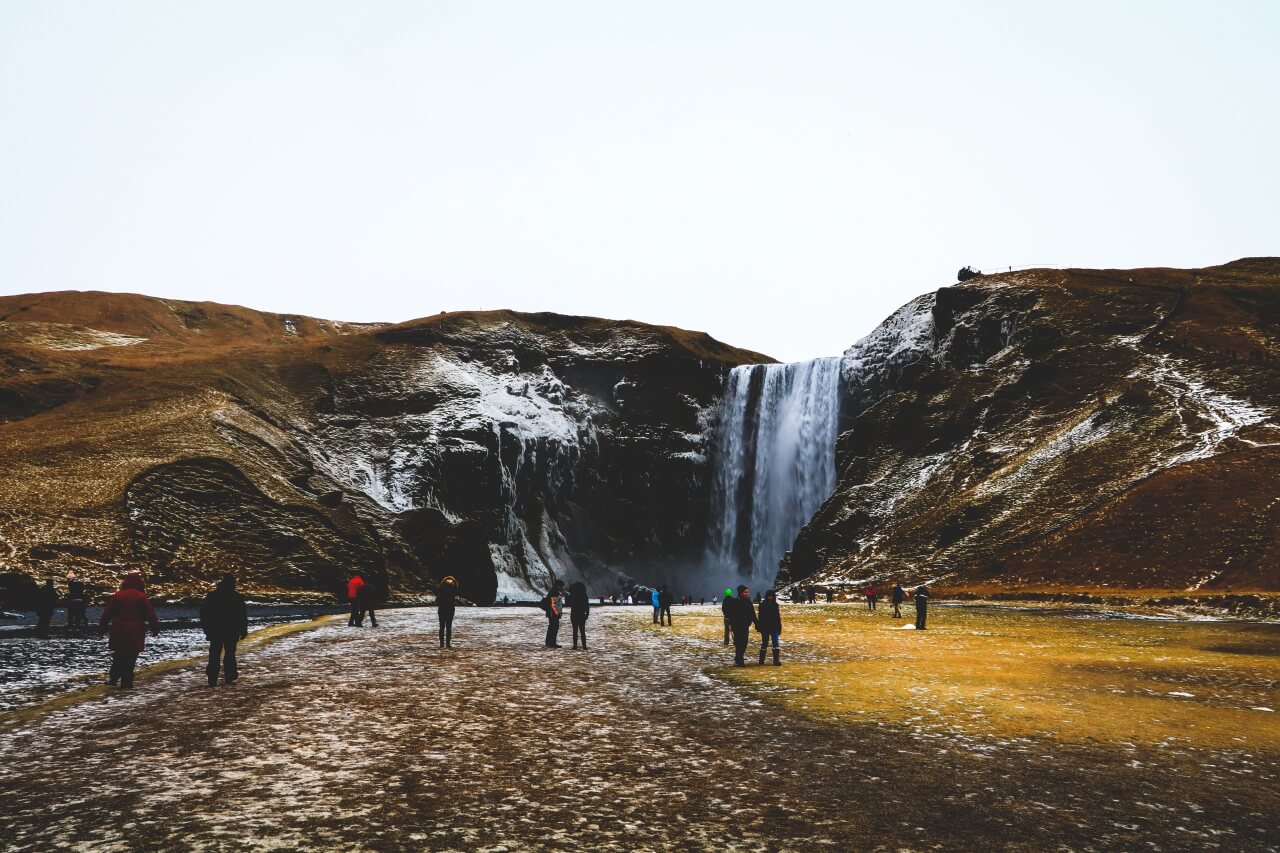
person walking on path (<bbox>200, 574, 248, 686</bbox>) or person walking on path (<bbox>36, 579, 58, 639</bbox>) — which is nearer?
person walking on path (<bbox>200, 574, 248, 686</bbox>)

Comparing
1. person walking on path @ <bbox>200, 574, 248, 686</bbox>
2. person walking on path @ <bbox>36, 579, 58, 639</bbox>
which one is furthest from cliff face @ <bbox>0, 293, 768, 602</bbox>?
person walking on path @ <bbox>200, 574, 248, 686</bbox>

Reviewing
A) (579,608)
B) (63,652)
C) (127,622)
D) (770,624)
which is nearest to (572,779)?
(127,622)

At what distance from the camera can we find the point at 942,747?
12.0 meters

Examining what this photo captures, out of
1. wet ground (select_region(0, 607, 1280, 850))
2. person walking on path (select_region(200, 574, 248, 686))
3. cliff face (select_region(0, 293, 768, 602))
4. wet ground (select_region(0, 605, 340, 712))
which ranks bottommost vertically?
wet ground (select_region(0, 605, 340, 712))

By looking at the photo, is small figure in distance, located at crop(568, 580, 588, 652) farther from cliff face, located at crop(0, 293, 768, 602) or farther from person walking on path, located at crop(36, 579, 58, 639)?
cliff face, located at crop(0, 293, 768, 602)

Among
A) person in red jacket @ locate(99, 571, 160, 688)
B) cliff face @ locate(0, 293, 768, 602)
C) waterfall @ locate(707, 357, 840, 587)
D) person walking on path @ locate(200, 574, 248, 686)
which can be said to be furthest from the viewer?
waterfall @ locate(707, 357, 840, 587)

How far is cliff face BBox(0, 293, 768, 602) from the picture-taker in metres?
53.5

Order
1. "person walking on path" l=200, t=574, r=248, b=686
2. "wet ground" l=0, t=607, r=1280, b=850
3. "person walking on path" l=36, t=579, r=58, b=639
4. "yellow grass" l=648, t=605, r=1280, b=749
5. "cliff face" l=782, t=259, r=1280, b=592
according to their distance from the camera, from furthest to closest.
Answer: "cliff face" l=782, t=259, r=1280, b=592, "person walking on path" l=36, t=579, r=58, b=639, "person walking on path" l=200, t=574, r=248, b=686, "yellow grass" l=648, t=605, r=1280, b=749, "wet ground" l=0, t=607, r=1280, b=850

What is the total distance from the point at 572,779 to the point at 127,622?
37.7 feet

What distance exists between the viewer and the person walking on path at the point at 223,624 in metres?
17.0

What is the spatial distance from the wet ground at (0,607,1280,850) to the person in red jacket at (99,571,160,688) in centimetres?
83

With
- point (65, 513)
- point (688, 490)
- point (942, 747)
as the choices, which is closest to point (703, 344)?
point (688, 490)

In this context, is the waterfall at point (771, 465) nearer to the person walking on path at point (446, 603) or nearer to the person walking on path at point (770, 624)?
the person walking on path at point (446, 603)

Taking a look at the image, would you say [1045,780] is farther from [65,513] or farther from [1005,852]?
[65,513]
